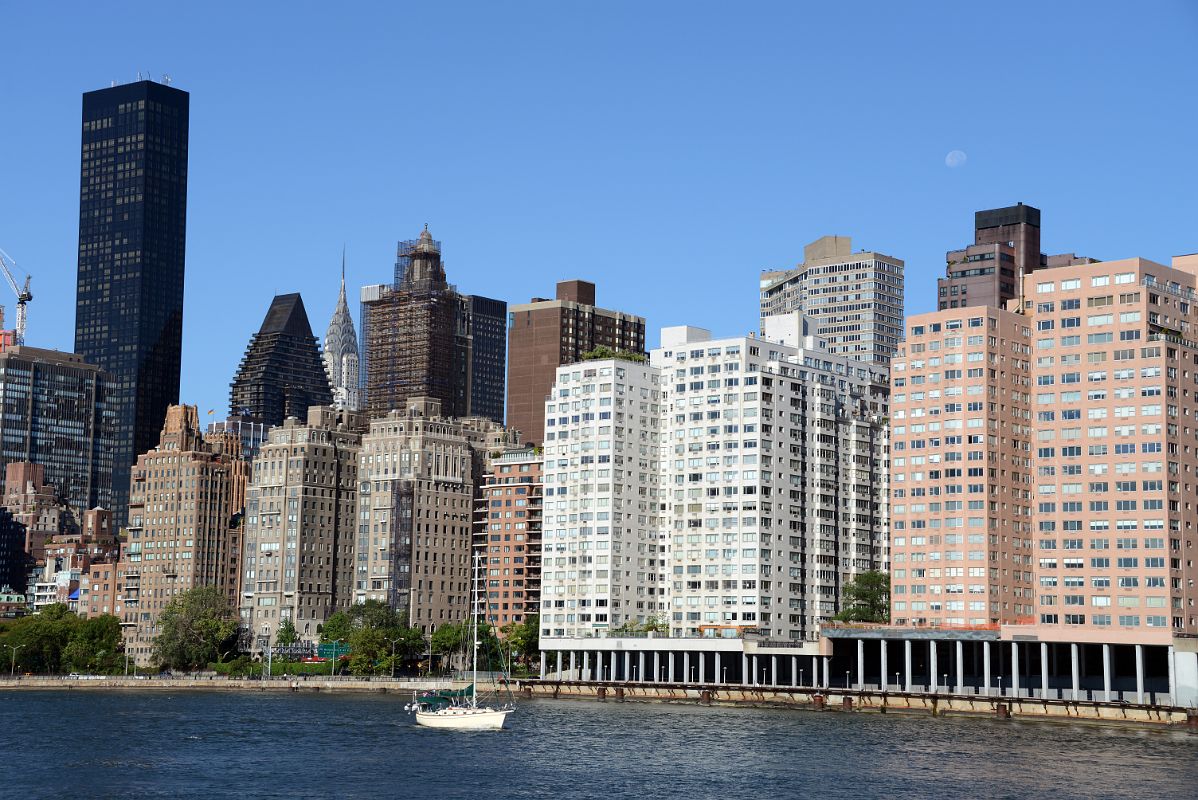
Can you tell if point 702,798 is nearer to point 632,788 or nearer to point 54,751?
point 632,788

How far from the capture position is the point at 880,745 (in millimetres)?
191375

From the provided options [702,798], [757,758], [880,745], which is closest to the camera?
[702,798]

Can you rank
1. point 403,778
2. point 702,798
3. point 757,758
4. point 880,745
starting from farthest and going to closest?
point 880,745
point 757,758
point 403,778
point 702,798

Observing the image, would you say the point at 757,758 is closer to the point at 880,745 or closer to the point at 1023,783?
the point at 880,745

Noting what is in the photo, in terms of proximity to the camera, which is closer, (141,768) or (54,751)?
(141,768)

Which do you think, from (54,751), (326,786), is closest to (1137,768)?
(326,786)

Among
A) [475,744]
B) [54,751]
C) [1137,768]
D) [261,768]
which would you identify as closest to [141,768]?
[261,768]

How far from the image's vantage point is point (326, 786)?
15450cm

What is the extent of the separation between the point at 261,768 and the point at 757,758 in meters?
49.4

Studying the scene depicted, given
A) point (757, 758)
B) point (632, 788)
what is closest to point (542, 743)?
point (757, 758)

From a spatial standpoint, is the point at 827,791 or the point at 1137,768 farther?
the point at 1137,768

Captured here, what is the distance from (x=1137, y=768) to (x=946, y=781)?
22669mm

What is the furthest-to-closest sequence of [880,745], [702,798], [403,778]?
[880,745] < [403,778] < [702,798]

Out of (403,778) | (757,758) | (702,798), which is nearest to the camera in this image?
(702,798)
